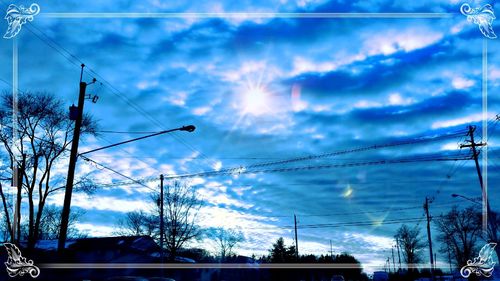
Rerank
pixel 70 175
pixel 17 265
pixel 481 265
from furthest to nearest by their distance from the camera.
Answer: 1. pixel 70 175
2. pixel 17 265
3. pixel 481 265

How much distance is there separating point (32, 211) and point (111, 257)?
14.2 meters

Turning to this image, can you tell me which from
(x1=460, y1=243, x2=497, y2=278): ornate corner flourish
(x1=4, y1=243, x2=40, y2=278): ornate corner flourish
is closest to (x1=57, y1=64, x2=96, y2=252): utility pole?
(x1=4, y1=243, x2=40, y2=278): ornate corner flourish

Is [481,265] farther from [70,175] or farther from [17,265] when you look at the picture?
[70,175]

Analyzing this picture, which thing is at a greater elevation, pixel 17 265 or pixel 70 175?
pixel 70 175

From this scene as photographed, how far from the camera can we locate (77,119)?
16078 millimetres

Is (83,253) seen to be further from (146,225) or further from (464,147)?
(464,147)

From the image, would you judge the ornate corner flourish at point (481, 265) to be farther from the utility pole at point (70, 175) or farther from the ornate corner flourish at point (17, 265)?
the utility pole at point (70, 175)

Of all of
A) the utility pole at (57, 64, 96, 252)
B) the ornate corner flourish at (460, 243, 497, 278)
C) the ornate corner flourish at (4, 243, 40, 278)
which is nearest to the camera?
the ornate corner flourish at (460, 243, 497, 278)

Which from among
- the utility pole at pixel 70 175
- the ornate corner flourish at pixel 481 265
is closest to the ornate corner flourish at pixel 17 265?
the utility pole at pixel 70 175

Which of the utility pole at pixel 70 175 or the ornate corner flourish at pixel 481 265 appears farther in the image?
the utility pole at pixel 70 175

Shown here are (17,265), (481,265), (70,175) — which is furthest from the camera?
(70,175)

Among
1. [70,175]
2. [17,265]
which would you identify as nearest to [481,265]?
[17,265]

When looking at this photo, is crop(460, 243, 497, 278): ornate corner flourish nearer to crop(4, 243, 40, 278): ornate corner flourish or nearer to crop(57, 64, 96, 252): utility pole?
crop(4, 243, 40, 278): ornate corner flourish

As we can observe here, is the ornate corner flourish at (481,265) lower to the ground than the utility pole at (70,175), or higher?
lower
